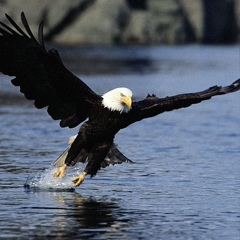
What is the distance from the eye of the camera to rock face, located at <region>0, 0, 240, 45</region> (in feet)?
228

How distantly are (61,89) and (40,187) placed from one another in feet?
3.49

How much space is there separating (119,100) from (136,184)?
1.36 meters

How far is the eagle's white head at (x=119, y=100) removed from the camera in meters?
11.3

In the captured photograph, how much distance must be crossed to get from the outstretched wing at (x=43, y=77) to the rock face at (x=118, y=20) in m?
→ 53.0

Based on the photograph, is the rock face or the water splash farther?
the rock face

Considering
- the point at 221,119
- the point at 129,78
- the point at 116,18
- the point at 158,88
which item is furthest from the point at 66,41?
the point at 221,119

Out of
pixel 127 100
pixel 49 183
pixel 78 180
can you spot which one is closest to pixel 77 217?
pixel 78 180

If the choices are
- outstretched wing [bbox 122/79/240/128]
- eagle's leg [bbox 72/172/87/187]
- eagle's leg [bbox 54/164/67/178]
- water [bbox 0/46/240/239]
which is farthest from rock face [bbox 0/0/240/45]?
eagle's leg [bbox 72/172/87/187]

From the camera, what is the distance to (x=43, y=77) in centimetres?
1192

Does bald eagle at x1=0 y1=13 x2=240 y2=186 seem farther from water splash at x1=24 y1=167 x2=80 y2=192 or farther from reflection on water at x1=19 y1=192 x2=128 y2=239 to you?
reflection on water at x1=19 y1=192 x2=128 y2=239

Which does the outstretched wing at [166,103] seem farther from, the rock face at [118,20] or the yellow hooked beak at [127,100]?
the rock face at [118,20]

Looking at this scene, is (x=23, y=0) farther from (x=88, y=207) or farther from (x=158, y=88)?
(x=88, y=207)

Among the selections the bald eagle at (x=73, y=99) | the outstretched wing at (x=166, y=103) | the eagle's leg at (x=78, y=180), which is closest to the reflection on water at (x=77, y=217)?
the eagle's leg at (x=78, y=180)

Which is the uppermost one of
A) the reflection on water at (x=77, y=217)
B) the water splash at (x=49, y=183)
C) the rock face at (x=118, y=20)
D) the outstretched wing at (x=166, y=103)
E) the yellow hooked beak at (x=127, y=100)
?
the rock face at (x=118, y=20)
